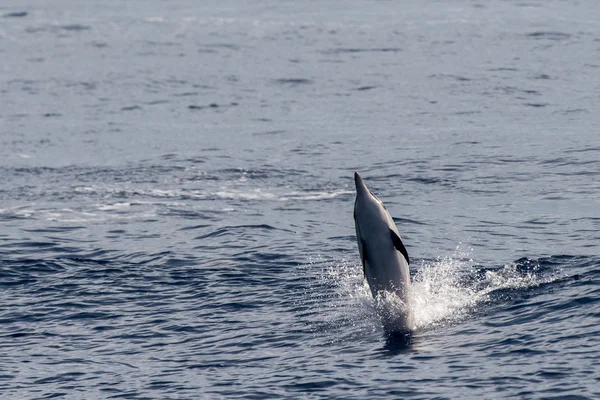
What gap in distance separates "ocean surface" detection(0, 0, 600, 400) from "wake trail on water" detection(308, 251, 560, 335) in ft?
0.26

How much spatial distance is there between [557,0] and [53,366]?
198ft

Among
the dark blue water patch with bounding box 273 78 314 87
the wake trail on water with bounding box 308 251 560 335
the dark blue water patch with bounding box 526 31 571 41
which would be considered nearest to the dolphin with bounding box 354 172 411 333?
the wake trail on water with bounding box 308 251 560 335

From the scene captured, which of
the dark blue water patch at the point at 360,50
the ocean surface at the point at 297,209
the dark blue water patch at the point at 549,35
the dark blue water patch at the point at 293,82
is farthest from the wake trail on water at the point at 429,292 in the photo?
the dark blue water patch at the point at 549,35

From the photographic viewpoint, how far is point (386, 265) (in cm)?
2011

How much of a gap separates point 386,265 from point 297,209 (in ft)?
35.0

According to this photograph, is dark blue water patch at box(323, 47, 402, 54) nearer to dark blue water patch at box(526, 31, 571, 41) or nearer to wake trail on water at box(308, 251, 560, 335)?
dark blue water patch at box(526, 31, 571, 41)

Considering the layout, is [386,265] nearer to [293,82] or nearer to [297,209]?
[297,209]

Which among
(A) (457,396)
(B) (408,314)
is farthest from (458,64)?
(A) (457,396)

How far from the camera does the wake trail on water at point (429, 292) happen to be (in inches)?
805

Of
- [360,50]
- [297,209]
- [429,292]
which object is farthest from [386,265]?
[360,50]

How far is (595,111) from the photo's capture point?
143 feet

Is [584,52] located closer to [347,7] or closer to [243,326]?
[347,7]

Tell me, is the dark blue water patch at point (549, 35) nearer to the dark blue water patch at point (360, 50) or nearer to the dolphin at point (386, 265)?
the dark blue water patch at point (360, 50)

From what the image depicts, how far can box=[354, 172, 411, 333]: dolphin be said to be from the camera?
20.1 meters
